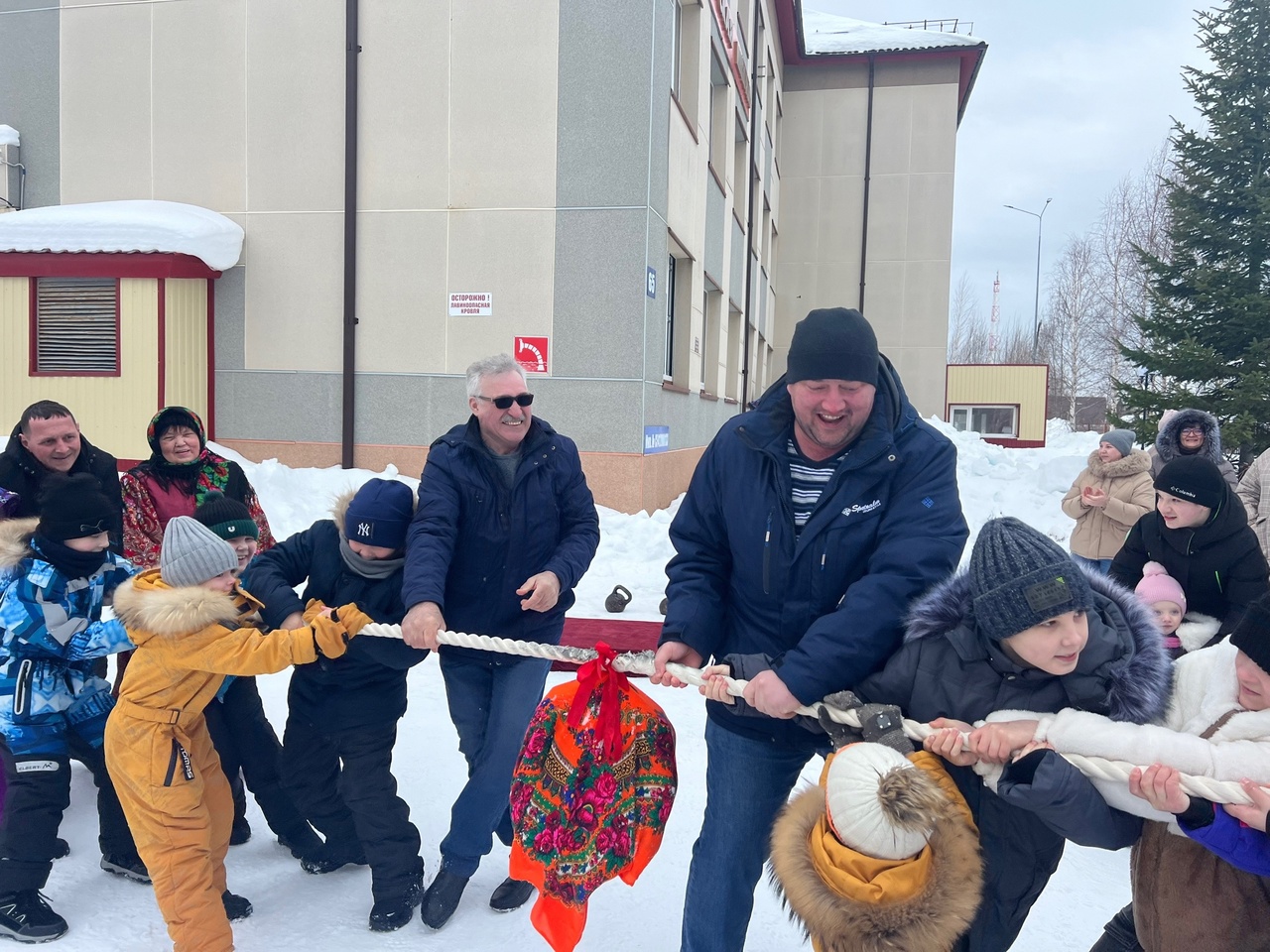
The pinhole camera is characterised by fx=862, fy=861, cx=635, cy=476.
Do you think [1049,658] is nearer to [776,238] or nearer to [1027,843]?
[1027,843]

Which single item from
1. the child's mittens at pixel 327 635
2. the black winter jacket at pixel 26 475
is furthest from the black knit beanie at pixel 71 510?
the child's mittens at pixel 327 635

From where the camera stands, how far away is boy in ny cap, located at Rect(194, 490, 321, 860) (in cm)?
321

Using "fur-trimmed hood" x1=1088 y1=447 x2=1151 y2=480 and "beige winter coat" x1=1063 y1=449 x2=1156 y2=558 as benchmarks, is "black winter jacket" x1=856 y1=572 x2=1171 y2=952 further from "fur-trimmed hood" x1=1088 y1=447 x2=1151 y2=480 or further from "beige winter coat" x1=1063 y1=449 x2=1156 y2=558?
"fur-trimmed hood" x1=1088 y1=447 x2=1151 y2=480

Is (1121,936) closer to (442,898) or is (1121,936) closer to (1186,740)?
(1186,740)

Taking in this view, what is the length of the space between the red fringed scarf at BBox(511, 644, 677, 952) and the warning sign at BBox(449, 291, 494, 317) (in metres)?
7.44

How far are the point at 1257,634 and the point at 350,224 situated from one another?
371 inches

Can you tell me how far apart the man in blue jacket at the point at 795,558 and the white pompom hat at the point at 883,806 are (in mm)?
302

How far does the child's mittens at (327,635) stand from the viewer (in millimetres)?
2645

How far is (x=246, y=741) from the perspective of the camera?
10.7 feet

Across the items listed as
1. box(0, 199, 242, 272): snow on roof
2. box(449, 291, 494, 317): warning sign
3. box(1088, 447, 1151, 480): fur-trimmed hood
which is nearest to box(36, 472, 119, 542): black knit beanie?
box(1088, 447, 1151, 480): fur-trimmed hood

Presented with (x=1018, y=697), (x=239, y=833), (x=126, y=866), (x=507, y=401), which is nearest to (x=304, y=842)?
(x=239, y=833)

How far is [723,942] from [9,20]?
509 inches

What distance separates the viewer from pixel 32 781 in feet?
9.37

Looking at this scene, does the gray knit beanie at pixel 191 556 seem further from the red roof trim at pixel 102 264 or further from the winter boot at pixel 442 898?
the red roof trim at pixel 102 264
